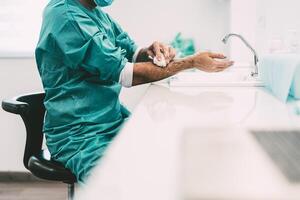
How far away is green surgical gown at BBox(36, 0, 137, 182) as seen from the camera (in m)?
1.25

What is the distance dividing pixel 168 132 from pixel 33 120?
85 cm

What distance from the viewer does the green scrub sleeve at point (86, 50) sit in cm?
125

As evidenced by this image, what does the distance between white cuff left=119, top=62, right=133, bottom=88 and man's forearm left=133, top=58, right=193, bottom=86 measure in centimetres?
2

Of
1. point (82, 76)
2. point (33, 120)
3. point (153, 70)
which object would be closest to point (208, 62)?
point (153, 70)

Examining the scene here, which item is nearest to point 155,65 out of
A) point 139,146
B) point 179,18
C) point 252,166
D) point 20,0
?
point 139,146

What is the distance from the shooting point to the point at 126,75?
4.41ft

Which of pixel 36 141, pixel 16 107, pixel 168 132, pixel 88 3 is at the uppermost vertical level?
pixel 88 3

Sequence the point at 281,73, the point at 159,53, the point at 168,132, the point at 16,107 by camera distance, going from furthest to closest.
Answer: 1. the point at 159,53
2. the point at 16,107
3. the point at 281,73
4. the point at 168,132

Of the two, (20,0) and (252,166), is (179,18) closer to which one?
(20,0)

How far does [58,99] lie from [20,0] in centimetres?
156

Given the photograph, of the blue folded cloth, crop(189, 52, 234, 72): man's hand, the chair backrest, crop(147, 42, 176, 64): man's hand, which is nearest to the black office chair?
the chair backrest

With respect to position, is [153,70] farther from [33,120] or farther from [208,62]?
[33,120]

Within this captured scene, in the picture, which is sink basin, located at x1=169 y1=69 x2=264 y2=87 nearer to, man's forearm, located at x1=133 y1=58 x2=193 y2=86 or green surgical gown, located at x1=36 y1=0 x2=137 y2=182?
man's forearm, located at x1=133 y1=58 x2=193 y2=86

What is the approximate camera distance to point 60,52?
1.32 metres
